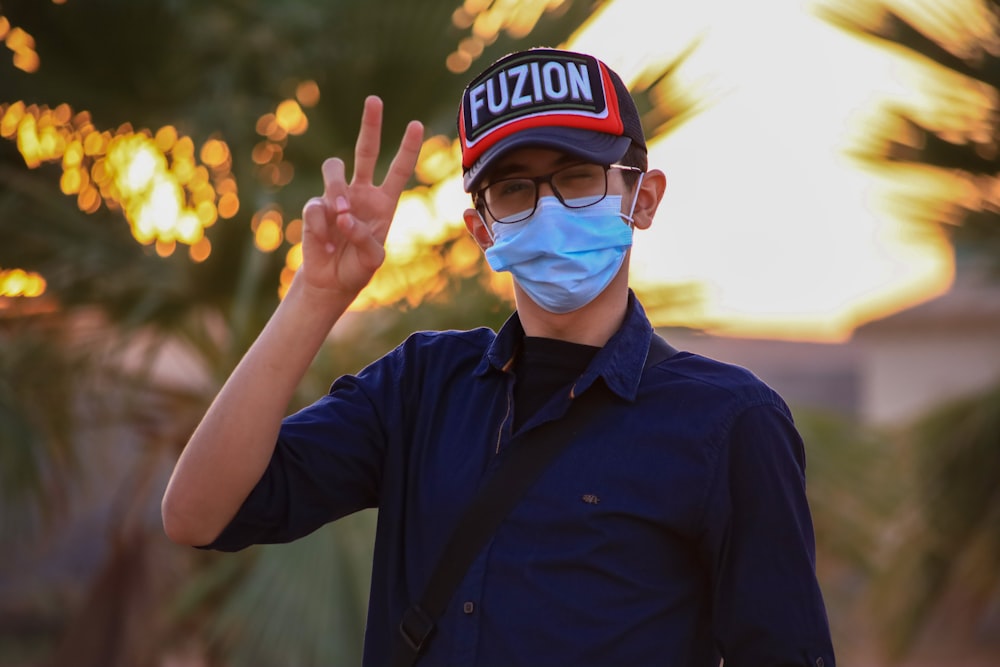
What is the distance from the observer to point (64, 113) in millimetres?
5344

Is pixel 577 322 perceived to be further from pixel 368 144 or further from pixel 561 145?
pixel 368 144

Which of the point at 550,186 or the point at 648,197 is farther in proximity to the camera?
the point at 648,197

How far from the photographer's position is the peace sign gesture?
5.92 feet

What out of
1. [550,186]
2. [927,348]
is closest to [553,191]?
[550,186]

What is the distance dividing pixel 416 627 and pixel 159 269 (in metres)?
3.89

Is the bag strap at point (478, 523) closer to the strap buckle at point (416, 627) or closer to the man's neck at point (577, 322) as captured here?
the strap buckle at point (416, 627)

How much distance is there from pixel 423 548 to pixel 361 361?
10.1ft

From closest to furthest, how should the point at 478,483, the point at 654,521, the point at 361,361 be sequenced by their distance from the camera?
the point at 654,521 < the point at 478,483 < the point at 361,361

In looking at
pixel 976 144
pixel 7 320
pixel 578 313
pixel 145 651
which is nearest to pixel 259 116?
pixel 7 320

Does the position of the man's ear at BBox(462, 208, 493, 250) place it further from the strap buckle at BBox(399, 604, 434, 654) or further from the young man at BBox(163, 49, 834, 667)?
the strap buckle at BBox(399, 604, 434, 654)

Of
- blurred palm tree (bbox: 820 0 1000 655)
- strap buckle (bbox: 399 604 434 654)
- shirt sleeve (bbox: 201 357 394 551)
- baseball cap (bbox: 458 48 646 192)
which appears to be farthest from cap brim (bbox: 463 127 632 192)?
blurred palm tree (bbox: 820 0 1000 655)

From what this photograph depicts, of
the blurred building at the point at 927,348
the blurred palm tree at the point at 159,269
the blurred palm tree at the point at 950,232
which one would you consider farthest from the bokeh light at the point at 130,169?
the blurred building at the point at 927,348

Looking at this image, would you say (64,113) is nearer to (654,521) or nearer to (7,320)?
(7,320)

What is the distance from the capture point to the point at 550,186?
1.95 m
